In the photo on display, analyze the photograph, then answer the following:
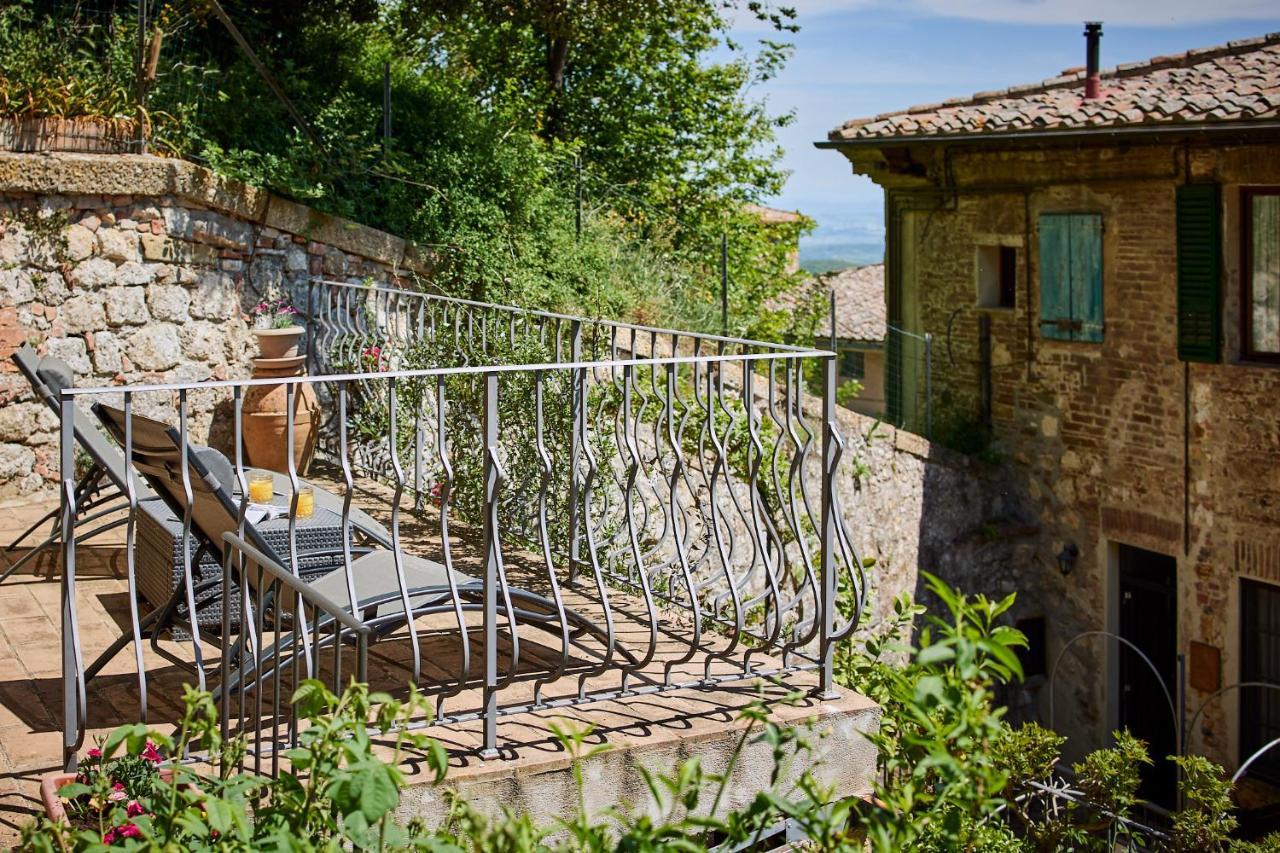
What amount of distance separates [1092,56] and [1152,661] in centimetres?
486

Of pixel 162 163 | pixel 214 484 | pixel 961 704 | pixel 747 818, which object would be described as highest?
pixel 162 163

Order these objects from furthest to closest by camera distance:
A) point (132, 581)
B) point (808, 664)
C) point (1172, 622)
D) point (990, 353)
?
point (990, 353)
point (1172, 622)
point (808, 664)
point (132, 581)

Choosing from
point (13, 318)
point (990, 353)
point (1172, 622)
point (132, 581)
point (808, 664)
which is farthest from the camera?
point (990, 353)

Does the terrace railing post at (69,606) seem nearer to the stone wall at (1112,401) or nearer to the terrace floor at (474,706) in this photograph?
the terrace floor at (474,706)

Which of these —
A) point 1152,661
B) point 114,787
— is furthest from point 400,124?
point 114,787

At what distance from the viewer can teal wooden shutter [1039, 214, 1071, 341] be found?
10867mm

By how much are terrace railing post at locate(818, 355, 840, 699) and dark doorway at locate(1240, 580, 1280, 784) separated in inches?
269

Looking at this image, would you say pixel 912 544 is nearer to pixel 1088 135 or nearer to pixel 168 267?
pixel 1088 135

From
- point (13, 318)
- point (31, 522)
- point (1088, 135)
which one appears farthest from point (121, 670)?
point (1088, 135)

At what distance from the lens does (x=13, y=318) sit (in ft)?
23.6

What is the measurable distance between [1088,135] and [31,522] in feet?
24.9

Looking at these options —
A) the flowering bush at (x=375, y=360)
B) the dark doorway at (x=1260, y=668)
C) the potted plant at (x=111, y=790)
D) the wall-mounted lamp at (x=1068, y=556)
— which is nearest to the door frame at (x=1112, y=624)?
the wall-mounted lamp at (x=1068, y=556)

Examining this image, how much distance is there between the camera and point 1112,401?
1059 cm

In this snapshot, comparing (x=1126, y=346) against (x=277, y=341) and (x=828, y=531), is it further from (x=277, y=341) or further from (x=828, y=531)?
(x=828, y=531)
